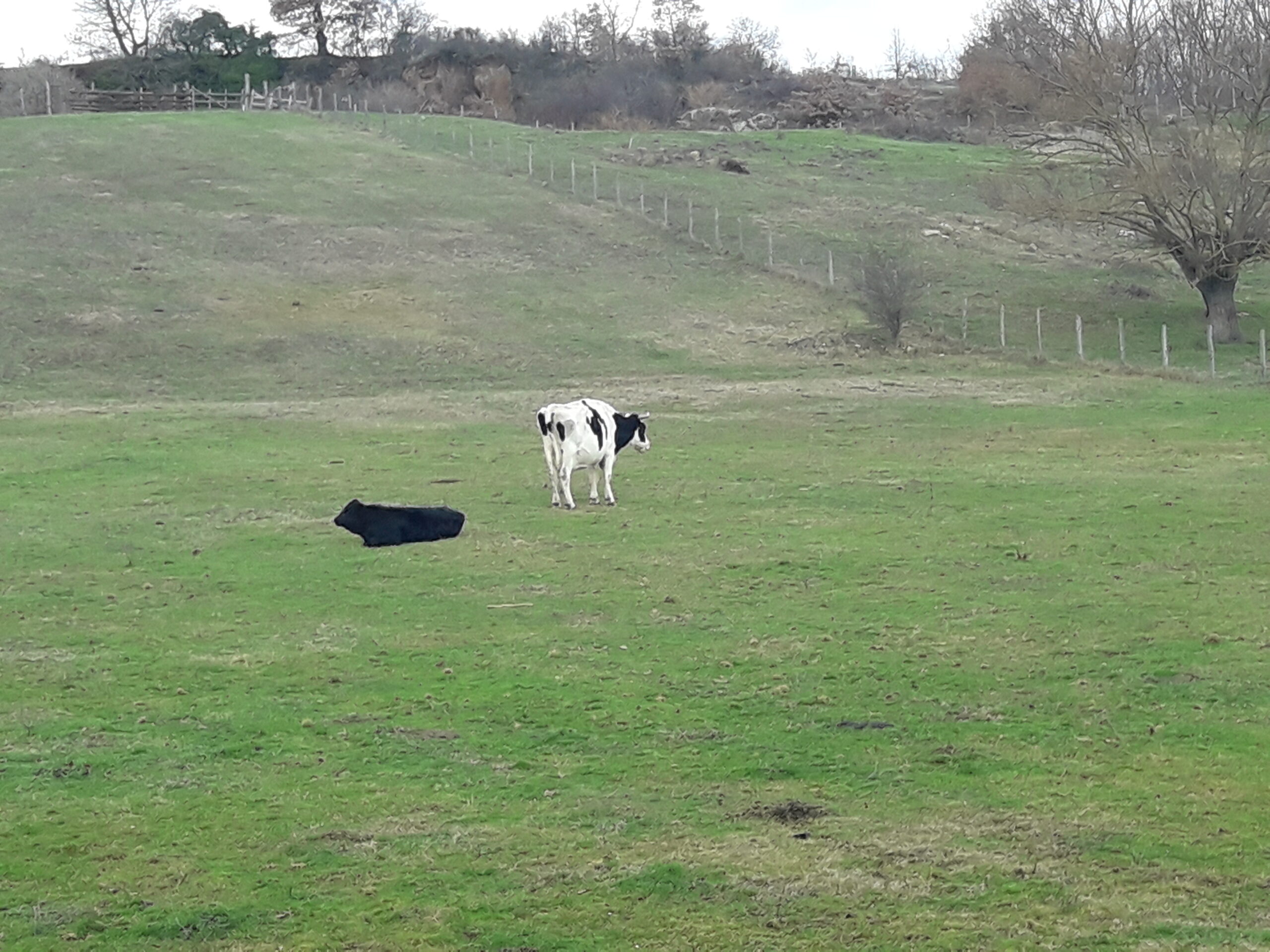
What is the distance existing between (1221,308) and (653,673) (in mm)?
36697

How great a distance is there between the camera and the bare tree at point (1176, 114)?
42.4 m

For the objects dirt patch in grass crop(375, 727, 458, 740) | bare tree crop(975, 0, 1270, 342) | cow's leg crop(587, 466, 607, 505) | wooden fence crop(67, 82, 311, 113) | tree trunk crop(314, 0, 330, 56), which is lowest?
dirt patch in grass crop(375, 727, 458, 740)

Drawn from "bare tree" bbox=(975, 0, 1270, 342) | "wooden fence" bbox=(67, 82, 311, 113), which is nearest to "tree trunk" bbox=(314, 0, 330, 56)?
"wooden fence" bbox=(67, 82, 311, 113)

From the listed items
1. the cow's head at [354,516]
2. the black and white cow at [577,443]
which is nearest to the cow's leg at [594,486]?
the black and white cow at [577,443]

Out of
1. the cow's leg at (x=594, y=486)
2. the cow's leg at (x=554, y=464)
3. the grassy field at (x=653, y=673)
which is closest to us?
the grassy field at (x=653, y=673)

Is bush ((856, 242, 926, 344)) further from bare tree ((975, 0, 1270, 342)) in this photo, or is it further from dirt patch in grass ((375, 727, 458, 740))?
dirt patch in grass ((375, 727, 458, 740))

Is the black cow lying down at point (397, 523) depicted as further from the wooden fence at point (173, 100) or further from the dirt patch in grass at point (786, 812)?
the wooden fence at point (173, 100)

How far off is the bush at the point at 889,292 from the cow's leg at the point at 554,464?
21938mm

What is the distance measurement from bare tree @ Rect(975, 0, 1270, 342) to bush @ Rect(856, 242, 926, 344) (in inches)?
232

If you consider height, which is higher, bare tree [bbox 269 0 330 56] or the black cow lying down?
bare tree [bbox 269 0 330 56]

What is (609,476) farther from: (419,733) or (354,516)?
(419,733)

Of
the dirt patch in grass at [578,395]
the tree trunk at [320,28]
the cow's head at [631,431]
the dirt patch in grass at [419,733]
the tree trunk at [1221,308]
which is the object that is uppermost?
the tree trunk at [320,28]

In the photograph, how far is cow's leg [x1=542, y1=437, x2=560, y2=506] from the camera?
21.5 meters

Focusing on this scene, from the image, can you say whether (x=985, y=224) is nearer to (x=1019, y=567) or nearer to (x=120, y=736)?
(x=1019, y=567)
